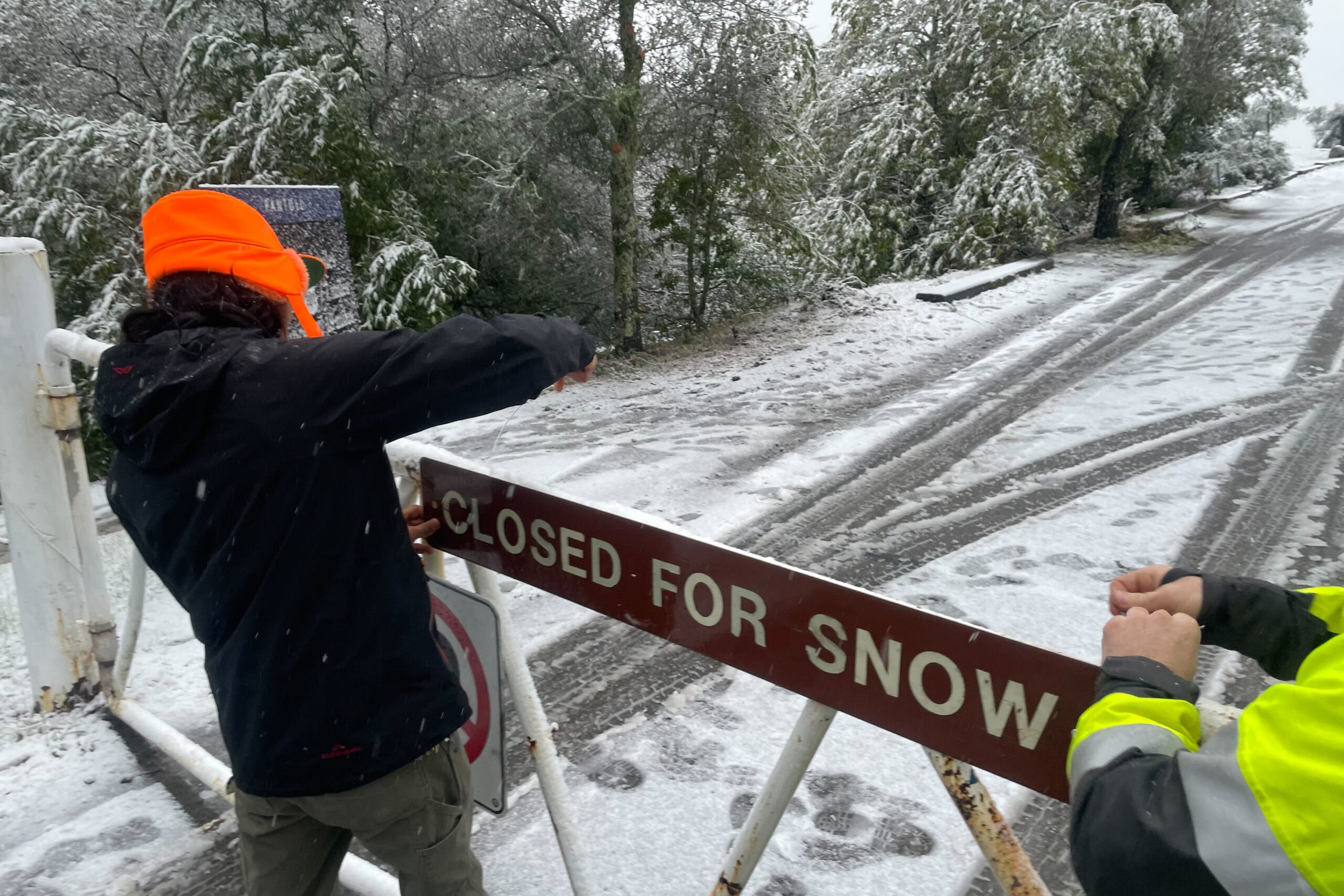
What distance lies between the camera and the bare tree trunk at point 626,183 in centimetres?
902

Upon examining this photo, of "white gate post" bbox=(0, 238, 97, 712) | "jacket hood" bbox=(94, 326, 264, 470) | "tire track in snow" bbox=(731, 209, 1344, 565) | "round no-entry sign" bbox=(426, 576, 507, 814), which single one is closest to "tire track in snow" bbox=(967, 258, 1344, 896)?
"round no-entry sign" bbox=(426, 576, 507, 814)

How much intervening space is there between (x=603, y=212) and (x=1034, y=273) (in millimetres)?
5941

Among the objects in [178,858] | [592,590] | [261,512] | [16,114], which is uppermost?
[16,114]

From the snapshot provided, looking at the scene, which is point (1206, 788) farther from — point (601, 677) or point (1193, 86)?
point (1193, 86)

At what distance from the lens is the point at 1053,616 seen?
384 cm

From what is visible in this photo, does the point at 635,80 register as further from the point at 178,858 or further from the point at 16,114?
the point at 178,858

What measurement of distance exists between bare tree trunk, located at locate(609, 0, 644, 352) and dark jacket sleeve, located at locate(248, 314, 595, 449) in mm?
7961

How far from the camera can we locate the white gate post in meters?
2.88

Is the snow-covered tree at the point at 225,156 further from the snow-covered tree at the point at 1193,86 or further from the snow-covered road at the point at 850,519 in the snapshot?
the snow-covered tree at the point at 1193,86

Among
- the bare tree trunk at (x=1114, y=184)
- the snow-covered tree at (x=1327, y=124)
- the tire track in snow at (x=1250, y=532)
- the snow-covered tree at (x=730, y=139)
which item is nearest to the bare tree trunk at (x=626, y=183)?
the snow-covered tree at (x=730, y=139)

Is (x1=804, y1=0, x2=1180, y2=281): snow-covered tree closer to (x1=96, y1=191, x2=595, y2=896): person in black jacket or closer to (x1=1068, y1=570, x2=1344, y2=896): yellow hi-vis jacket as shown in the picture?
(x1=96, y1=191, x2=595, y2=896): person in black jacket

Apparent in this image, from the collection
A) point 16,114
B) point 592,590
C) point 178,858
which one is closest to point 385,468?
point 592,590

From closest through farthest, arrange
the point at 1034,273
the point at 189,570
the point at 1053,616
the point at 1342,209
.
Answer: the point at 189,570 → the point at 1053,616 → the point at 1034,273 → the point at 1342,209

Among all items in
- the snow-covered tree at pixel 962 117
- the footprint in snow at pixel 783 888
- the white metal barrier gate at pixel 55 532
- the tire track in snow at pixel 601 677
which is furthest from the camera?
the snow-covered tree at pixel 962 117
